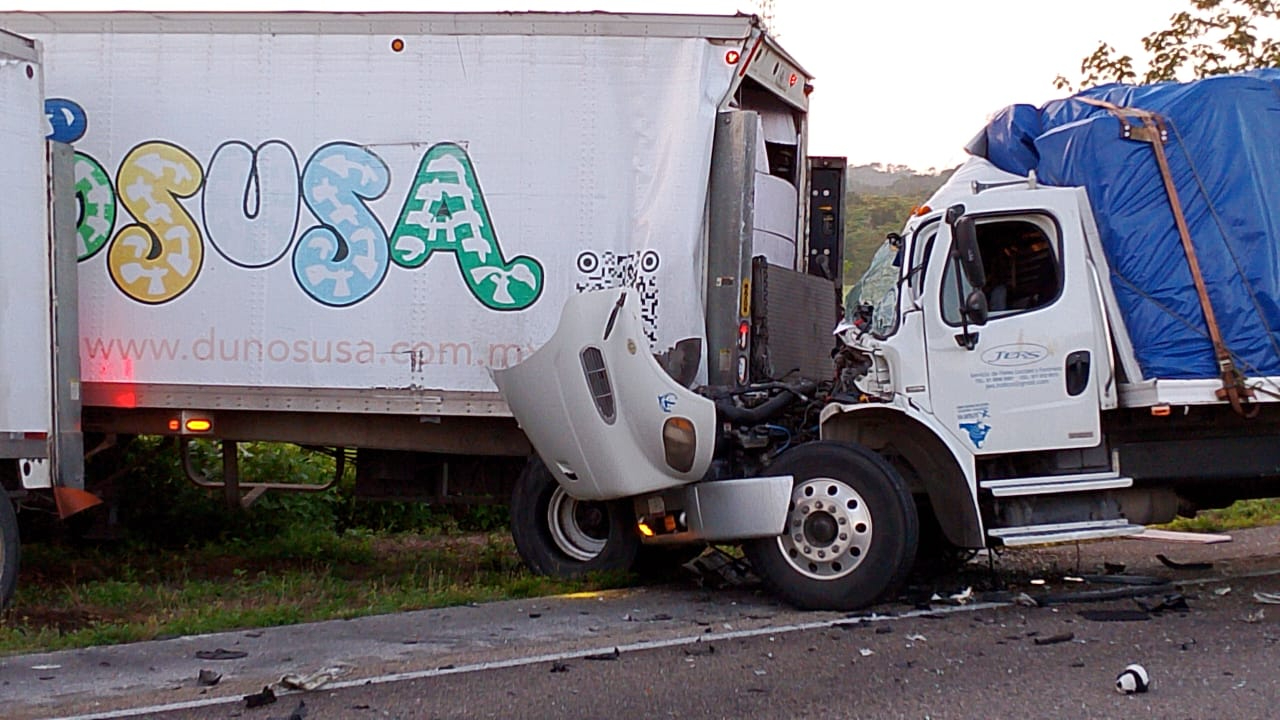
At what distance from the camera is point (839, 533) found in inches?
360

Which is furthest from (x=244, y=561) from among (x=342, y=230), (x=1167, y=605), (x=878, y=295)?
(x=1167, y=605)

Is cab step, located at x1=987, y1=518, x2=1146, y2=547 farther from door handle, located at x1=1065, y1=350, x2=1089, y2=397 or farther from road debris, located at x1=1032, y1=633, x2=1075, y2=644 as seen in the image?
road debris, located at x1=1032, y1=633, x2=1075, y2=644

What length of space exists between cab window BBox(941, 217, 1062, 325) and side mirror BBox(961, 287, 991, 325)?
0.31 feet

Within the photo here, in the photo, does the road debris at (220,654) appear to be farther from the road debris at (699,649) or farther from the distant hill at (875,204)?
the distant hill at (875,204)

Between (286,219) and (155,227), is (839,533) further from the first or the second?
(155,227)

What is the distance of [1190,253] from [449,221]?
5.04m

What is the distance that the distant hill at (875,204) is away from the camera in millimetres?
11047

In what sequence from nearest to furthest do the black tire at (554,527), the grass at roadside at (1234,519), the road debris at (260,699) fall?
the road debris at (260,699) < the black tire at (554,527) < the grass at roadside at (1234,519)

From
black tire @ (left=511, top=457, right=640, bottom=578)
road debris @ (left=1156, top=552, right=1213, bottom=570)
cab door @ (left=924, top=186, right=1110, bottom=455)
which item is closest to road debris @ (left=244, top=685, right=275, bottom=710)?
black tire @ (left=511, top=457, right=640, bottom=578)

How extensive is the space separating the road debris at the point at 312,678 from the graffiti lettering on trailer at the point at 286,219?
3.62 metres

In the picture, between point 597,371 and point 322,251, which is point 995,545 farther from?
point 322,251

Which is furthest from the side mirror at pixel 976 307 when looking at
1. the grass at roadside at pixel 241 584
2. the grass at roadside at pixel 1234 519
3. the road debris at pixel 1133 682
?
the grass at roadside at pixel 1234 519

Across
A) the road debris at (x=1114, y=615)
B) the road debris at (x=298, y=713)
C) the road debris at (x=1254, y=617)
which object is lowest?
the road debris at (x=1114, y=615)

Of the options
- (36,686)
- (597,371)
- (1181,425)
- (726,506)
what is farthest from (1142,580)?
(36,686)
